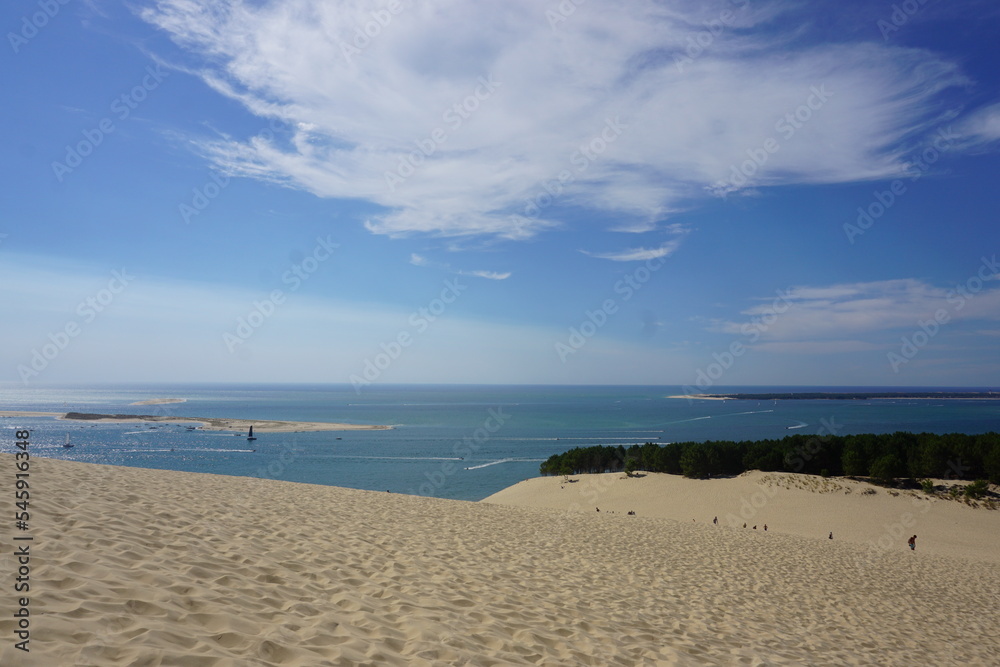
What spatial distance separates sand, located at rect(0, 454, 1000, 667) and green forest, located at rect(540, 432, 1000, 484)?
77.1 ft

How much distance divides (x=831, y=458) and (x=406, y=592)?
41.1 metres

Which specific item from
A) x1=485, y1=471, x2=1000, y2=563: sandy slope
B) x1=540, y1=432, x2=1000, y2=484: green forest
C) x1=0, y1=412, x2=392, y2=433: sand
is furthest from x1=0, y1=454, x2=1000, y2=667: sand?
x1=0, y1=412, x2=392, y2=433: sand

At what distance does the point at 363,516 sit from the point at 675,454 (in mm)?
35484

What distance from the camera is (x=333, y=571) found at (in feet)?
22.6

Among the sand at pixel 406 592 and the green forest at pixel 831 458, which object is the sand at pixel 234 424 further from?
the sand at pixel 406 592

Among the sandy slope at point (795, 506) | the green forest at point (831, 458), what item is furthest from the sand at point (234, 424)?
the sandy slope at point (795, 506)

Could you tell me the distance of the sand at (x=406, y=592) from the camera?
4383 millimetres

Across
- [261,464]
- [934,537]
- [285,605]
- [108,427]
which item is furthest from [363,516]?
[108,427]

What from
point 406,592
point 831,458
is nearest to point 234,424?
point 831,458

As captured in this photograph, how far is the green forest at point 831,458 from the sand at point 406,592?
2350cm

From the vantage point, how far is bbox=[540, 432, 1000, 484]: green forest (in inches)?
1332

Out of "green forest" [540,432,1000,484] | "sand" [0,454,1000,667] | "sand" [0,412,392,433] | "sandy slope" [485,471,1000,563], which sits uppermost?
"sand" [0,454,1000,667]

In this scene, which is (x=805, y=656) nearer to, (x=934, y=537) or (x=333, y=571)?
(x=333, y=571)

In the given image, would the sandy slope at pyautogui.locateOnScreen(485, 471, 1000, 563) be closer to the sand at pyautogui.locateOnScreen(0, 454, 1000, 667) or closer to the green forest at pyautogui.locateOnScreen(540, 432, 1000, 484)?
the green forest at pyautogui.locateOnScreen(540, 432, 1000, 484)
